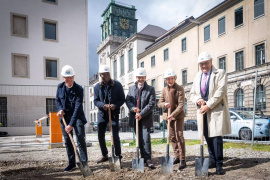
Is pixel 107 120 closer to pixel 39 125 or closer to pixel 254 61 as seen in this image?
pixel 39 125

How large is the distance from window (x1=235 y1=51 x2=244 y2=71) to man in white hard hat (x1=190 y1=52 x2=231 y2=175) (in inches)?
685

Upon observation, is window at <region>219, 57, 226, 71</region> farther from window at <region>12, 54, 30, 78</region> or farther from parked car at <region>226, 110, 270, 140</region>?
window at <region>12, 54, 30, 78</region>

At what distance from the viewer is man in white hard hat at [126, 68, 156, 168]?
400 cm

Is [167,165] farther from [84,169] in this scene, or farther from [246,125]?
[246,125]

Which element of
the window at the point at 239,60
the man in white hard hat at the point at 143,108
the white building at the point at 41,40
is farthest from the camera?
the window at the point at 239,60

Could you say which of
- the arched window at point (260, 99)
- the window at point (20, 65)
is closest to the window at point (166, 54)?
the window at point (20, 65)

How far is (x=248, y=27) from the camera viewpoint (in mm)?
17938

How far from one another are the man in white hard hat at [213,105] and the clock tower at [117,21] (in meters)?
50.5

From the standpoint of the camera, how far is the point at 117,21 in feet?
175

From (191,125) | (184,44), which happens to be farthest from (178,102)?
(184,44)

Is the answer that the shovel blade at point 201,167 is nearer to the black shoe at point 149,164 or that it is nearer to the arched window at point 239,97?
the black shoe at point 149,164

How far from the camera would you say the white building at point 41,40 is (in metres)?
15.4

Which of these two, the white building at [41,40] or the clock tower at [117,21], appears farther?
the clock tower at [117,21]

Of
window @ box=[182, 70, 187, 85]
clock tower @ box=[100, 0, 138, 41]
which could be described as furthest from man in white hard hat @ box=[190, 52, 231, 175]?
clock tower @ box=[100, 0, 138, 41]
